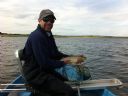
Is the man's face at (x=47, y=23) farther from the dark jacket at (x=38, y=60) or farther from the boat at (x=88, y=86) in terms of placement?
the boat at (x=88, y=86)

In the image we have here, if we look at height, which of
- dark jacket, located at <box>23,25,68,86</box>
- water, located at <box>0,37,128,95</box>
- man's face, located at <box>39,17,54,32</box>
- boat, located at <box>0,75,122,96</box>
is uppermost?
man's face, located at <box>39,17,54,32</box>

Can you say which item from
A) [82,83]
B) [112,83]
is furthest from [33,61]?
[112,83]

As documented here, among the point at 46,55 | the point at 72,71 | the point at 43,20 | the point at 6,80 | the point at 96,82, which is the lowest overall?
the point at 6,80

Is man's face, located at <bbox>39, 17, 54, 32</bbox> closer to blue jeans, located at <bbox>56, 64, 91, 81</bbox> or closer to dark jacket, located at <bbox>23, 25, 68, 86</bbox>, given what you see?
dark jacket, located at <bbox>23, 25, 68, 86</bbox>

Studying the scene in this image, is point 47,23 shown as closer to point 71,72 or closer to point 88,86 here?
point 71,72

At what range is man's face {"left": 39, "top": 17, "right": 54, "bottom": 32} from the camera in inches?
232

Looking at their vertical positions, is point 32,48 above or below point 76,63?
above

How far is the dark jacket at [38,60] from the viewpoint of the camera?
5715 mm

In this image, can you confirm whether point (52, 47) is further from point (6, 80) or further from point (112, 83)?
point (6, 80)

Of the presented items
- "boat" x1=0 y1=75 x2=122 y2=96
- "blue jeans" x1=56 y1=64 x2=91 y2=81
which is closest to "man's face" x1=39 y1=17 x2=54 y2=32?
"blue jeans" x1=56 y1=64 x2=91 y2=81

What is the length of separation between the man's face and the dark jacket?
0.10 metres

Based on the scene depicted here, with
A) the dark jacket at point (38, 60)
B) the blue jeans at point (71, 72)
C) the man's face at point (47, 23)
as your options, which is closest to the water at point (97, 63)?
the blue jeans at point (71, 72)

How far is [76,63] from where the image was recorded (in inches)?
244

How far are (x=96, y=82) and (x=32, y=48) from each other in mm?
2311
